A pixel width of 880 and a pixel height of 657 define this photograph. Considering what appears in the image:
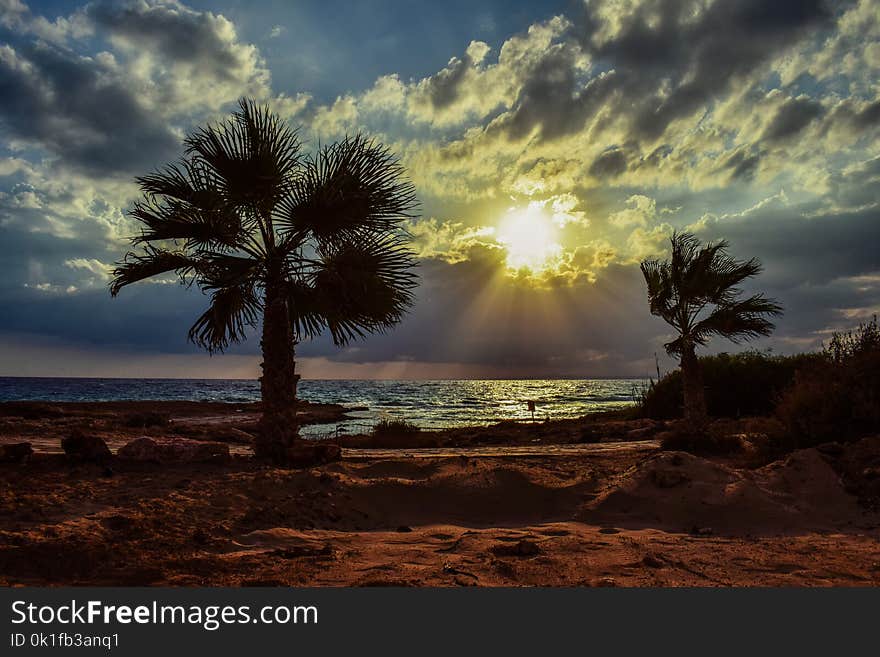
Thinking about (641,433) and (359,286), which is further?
(641,433)

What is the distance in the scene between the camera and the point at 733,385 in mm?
22859

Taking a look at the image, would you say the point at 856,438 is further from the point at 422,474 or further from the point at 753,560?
the point at 422,474

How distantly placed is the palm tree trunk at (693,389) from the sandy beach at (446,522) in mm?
5614

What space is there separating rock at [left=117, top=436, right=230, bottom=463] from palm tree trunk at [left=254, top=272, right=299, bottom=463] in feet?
2.40

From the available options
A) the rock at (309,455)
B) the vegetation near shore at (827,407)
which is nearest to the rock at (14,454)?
the rock at (309,455)

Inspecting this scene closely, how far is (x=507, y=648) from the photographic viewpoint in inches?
109

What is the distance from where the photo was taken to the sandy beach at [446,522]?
4133 millimetres

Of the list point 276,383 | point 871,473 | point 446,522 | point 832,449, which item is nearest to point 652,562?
point 446,522

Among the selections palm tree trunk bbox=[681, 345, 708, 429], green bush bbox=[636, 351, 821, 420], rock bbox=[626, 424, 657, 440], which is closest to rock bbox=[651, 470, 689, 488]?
rock bbox=[626, 424, 657, 440]

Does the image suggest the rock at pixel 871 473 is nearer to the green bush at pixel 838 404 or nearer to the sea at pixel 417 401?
the green bush at pixel 838 404

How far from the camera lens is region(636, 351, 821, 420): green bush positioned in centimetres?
2206

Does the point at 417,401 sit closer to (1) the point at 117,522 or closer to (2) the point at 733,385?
(2) the point at 733,385

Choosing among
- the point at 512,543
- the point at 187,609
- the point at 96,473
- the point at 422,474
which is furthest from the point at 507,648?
the point at 96,473

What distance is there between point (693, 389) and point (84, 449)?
15195 millimetres
